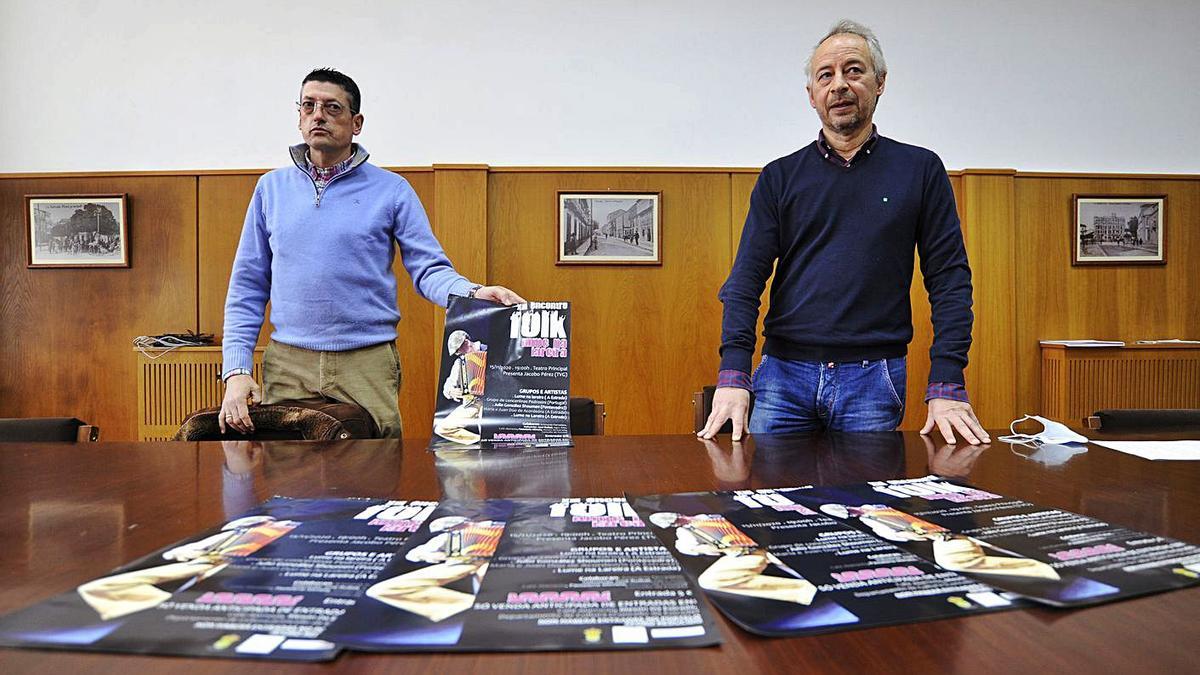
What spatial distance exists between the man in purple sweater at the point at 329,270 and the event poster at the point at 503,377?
2.50 feet

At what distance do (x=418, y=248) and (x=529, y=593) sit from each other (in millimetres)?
1860

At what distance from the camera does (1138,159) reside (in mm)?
5152

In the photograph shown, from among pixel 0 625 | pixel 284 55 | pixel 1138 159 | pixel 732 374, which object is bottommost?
pixel 0 625

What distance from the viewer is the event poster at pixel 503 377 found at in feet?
4.32

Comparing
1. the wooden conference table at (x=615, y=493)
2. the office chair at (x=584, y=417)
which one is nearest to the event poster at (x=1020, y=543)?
the wooden conference table at (x=615, y=493)

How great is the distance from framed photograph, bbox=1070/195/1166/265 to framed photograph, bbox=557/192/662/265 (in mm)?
3144

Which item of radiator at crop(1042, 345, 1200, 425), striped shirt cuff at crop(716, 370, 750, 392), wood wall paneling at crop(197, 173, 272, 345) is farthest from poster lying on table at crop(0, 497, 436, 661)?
radiator at crop(1042, 345, 1200, 425)

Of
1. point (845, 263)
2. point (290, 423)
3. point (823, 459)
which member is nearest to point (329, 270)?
point (290, 423)

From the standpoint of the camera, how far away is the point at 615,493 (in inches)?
35.6

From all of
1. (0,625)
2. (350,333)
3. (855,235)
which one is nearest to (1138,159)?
(855,235)

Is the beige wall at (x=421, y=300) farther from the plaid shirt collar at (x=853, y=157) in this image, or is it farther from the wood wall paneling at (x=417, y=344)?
the plaid shirt collar at (x=853, y=157)

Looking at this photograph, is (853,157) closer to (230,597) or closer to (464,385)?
(464,385)

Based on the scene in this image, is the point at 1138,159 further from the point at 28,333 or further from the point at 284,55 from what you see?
the point at 28,333

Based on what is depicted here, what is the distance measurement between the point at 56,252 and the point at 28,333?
0.61 m
